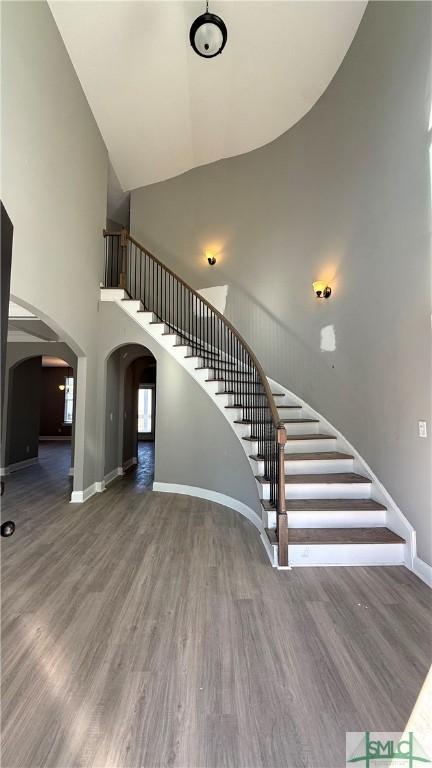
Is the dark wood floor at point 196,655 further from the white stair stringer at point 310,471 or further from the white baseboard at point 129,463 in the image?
the white baseboard at point 129,463

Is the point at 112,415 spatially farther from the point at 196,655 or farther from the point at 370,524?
the point at 196,655

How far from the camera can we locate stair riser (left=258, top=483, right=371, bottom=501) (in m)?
3.44

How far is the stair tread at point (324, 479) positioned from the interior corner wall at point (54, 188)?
2.98 m

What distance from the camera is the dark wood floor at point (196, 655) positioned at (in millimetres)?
1398

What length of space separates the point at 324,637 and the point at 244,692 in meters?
0.64

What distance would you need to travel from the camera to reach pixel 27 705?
5.11 ft

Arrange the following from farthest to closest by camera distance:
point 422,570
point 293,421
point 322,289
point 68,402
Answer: point 68,402 < point 293,421 < point 322,289 < point 422,570

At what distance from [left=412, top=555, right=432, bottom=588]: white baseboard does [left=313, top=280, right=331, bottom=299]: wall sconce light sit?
3.07 meters

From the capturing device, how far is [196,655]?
1.86 m

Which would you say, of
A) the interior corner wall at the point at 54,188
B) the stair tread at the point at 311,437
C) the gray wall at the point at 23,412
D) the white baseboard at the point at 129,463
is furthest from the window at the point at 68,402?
the stair tread at the point at 311,437

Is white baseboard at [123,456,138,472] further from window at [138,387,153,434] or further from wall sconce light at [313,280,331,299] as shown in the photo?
window at [138,387,153,434]

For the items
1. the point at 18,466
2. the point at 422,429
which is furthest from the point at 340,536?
the point at 18,466

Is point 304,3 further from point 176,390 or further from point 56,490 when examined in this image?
point 56,490

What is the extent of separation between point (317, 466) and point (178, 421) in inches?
92.6
